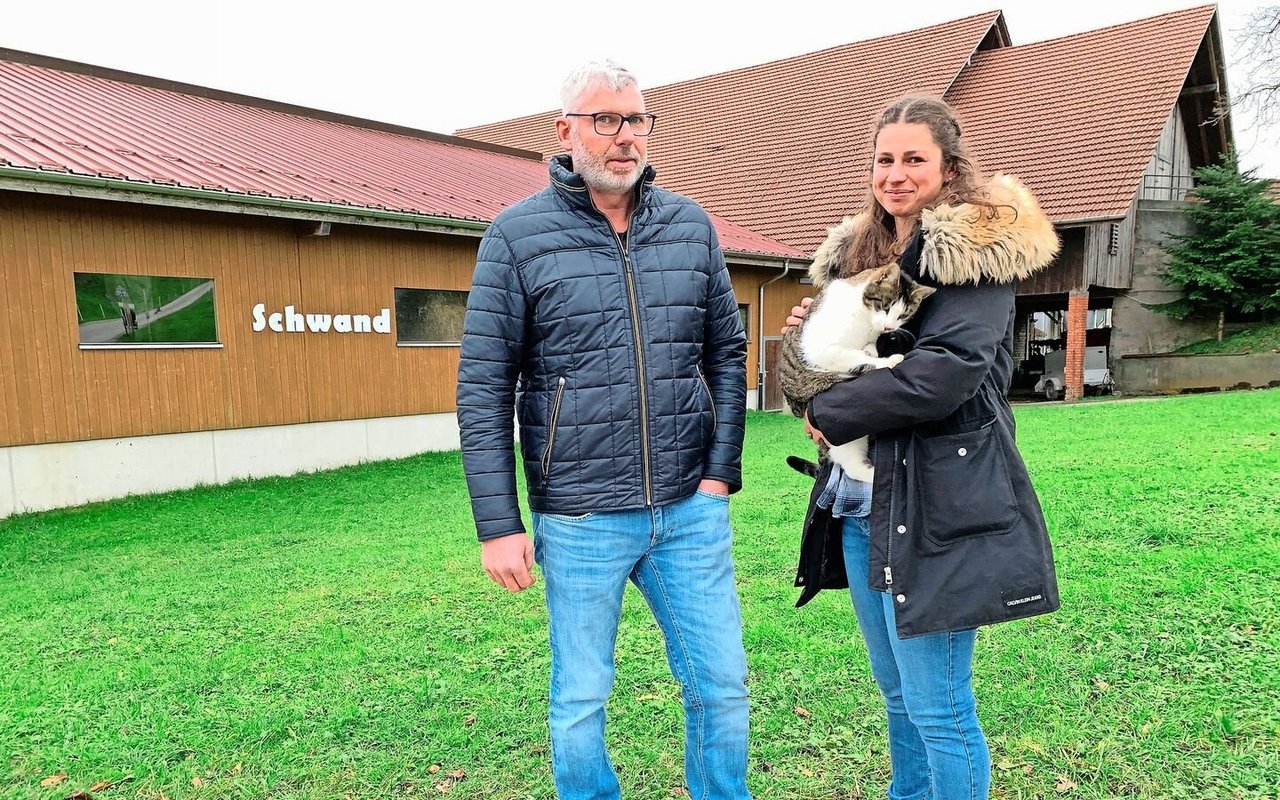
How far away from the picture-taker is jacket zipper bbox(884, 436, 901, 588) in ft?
6.43

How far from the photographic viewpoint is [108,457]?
873 centimetres

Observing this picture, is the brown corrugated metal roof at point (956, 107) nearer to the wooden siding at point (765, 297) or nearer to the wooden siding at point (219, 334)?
the wooden siding at point (765, 297)

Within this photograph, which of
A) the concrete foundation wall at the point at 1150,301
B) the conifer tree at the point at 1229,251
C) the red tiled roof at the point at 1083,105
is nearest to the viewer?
the red tiled roof at the point at 1083,105

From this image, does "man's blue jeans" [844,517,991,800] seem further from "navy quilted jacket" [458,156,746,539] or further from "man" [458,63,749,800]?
"navy quilted jacket" [458,156,746,539]

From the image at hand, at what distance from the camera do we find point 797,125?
20.9 meters

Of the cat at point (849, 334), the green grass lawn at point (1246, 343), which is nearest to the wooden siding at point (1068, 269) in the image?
the green grass lawn at point (1246, 343)

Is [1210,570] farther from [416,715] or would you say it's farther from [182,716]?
[182,716]

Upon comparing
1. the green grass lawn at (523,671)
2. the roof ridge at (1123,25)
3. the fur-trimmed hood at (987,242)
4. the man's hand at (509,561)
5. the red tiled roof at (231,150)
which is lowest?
the green grass lawn at (523,671)

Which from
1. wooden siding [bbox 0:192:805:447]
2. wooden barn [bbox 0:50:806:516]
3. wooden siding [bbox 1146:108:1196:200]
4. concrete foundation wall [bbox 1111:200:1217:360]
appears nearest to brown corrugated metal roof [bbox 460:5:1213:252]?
wooden siding [bbox 1146:108:1196:200]

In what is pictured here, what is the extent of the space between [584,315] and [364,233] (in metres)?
9.55

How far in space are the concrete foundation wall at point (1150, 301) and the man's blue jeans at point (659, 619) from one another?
62.6 feet

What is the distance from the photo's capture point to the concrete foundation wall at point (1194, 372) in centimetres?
1560

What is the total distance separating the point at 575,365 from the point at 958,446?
97 cm

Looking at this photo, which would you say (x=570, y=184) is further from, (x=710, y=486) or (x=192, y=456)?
(x=192, y=456)
